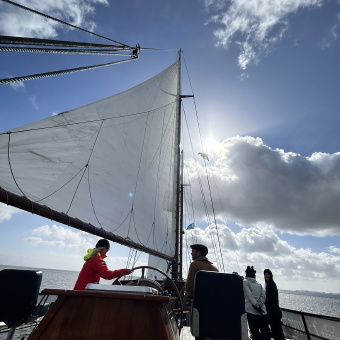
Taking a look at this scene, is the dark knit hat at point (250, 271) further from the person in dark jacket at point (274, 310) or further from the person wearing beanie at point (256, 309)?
the person in dark jacket at point (274, 310)

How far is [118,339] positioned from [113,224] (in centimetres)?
460

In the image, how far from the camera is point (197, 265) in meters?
3.19

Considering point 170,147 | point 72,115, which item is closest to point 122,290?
point 72,115

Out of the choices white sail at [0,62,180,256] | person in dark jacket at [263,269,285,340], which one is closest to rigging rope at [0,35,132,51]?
white sail at [0,62,180,256]

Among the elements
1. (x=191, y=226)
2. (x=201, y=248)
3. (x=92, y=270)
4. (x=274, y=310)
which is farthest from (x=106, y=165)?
(x=191, y=226)

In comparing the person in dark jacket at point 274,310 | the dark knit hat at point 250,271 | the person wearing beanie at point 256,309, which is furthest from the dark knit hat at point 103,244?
the person in dark jacket at point 274,310

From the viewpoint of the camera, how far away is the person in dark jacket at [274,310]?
14.8 feet

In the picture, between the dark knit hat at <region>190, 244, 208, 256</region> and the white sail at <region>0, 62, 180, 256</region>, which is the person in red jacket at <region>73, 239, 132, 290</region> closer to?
the dark knit hat at <region>190, 244, 208, 256</region>

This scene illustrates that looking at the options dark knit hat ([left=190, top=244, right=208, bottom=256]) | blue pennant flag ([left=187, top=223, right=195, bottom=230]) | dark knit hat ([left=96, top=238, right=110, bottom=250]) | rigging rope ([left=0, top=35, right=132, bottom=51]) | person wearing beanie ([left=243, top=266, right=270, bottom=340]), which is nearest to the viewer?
rigging rope ([left=0, top=35, right=132, bottom=51])

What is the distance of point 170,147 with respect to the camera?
460 inches

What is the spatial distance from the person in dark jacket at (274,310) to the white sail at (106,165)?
12.8 feet

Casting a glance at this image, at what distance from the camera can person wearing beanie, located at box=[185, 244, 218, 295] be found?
2916mm

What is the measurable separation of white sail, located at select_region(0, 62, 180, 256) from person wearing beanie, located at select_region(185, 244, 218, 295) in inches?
107

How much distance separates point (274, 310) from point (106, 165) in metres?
5.17
